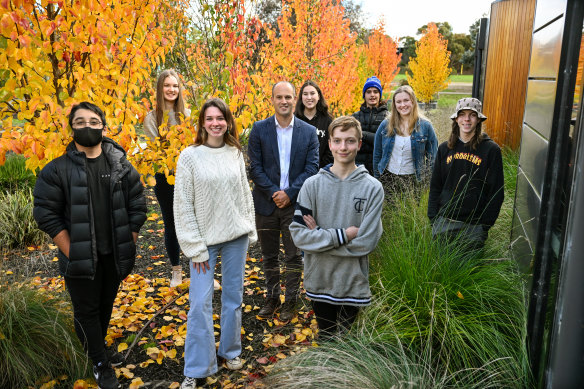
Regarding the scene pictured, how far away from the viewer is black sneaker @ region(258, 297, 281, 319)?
420 centimetres

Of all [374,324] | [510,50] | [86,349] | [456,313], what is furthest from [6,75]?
[510,50]

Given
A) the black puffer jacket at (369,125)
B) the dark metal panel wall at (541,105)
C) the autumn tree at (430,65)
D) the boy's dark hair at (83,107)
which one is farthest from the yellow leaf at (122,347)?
the autumn tree at (430,65)

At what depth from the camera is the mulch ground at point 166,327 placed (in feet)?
11.0

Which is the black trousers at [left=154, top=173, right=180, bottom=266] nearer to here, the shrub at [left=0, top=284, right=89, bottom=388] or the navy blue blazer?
the navy blue blazer

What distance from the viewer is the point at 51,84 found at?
3.13 metres

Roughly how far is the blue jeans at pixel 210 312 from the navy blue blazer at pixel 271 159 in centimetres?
83

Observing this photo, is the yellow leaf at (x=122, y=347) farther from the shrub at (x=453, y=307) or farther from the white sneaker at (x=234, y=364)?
the shrub at (x=453, y=307)

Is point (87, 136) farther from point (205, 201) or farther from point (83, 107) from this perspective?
point (205, 201)

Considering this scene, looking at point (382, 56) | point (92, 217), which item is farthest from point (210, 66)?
point (382, 56)

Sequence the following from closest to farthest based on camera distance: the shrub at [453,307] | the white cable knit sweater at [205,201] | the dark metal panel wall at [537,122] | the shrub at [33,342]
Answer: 1. the dark metal panel wall at [537,122]
2. the shrub at [453,307]
3. the shrub at [33,342]
4. the white cable knit sweater at [205,201]

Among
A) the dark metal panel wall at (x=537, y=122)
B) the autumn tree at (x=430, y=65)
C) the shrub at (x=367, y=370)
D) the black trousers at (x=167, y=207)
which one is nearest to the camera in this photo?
the shrub at (x=367, y=370)

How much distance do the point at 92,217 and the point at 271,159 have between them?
5.55 ft

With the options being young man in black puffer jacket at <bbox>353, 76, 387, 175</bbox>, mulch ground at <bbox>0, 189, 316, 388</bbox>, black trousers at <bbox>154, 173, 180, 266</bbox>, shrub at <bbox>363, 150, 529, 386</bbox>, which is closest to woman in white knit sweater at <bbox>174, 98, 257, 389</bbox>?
mulch ground at <bbox>0, 189, 316, 388</bbox>

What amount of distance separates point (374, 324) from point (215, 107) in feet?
5.99
